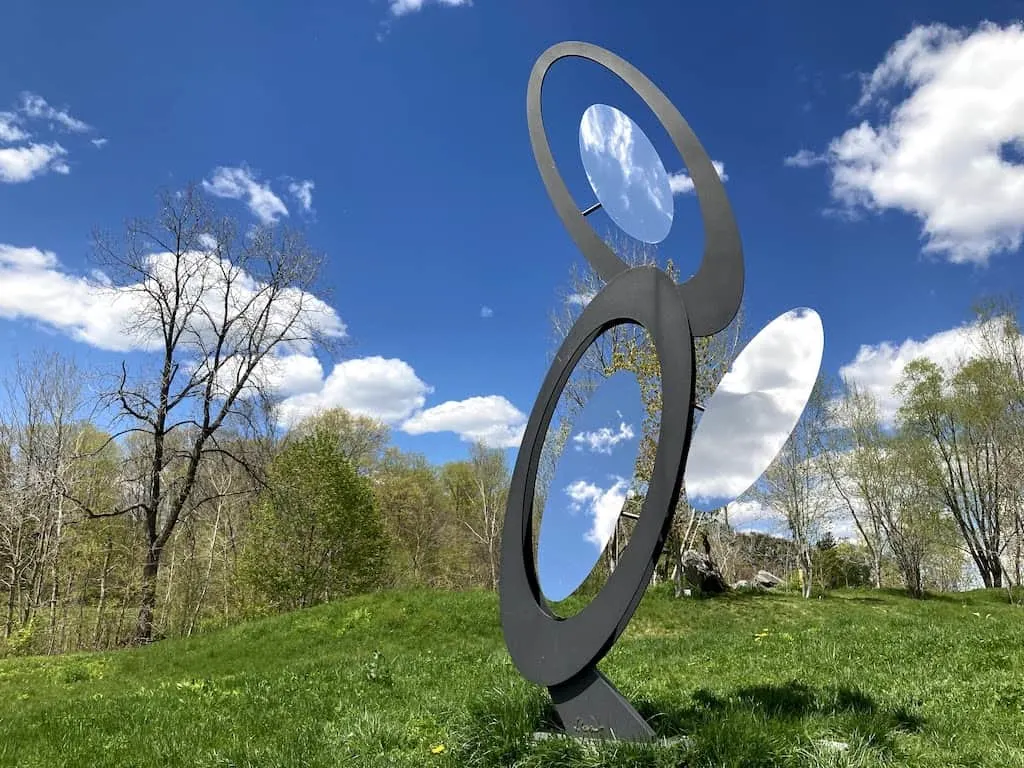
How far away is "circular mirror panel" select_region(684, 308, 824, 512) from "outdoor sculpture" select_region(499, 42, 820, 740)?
0.42 meters

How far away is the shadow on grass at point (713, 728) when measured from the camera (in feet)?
11.6

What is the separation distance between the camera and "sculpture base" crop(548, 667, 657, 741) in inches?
159

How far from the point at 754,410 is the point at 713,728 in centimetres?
190

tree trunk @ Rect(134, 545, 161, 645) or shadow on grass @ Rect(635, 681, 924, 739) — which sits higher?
shadow on grass @ Rect(635, 681, 924, 739)

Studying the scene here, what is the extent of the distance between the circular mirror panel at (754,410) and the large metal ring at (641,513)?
0.38m

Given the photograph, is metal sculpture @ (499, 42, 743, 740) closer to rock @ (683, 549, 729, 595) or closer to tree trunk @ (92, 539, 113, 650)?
rock @ (683, 549, 729, 595)

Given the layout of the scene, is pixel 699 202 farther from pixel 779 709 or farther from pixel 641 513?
pixel 779 709

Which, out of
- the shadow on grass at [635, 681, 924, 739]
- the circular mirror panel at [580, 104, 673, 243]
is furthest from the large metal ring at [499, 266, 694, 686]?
the shadow on grass at [635, 681, 924, 739]

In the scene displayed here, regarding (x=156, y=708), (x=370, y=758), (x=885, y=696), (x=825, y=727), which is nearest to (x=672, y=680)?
(x=885, y=696)

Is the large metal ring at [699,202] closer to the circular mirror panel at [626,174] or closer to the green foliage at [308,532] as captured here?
the circular mirror panel at [626,174]

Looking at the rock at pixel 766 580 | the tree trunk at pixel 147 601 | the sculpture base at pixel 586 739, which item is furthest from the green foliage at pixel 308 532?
the sculpture base at pixel 586 739

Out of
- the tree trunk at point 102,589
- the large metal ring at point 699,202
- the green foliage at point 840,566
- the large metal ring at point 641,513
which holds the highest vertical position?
the large metal ring at point 699,202

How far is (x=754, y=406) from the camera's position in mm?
4328

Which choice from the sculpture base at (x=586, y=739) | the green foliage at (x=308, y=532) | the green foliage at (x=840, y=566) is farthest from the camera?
the green foliage at (x=840, y=566)
